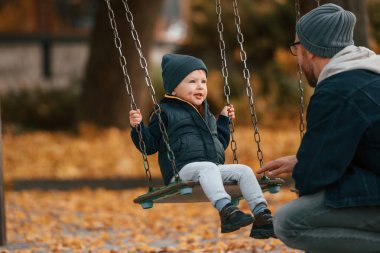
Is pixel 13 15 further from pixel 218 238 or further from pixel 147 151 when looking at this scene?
pixel 147 151

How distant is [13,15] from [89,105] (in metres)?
4.70

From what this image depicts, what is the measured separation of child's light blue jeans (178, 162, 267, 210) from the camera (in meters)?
5.14

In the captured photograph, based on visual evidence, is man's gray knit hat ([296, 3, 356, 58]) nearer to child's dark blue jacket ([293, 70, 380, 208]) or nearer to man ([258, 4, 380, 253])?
man ([258, 4, 380, 253])

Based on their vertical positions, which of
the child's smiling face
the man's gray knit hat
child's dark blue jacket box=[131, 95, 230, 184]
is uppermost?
the man's gray knit hat

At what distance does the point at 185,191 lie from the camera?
505cm

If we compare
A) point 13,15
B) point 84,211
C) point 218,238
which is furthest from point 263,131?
point 218,238

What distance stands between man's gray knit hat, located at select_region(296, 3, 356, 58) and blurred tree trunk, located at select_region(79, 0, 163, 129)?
11713 millimetres

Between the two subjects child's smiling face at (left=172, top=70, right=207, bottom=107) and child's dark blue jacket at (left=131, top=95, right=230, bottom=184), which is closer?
child's dark blue jacket at (left=131, top=95, right=230, bottom=184)

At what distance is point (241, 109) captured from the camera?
18.8 meters

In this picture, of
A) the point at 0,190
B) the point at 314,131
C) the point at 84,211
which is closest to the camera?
the point at 314,131

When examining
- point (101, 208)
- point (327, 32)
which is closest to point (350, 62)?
point (327, 32)

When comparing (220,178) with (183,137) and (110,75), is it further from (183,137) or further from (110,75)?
(110,75)

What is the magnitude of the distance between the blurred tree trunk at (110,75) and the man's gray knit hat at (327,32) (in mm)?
11713

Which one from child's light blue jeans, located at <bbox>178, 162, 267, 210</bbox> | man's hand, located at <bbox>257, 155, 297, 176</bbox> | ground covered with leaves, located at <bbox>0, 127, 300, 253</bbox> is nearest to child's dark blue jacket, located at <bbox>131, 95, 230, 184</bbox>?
child's light blue jeans, located at <bbox>178, 162, 267, 210</bbox>
